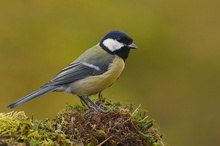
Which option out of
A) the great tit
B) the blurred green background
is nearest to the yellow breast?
the great tit

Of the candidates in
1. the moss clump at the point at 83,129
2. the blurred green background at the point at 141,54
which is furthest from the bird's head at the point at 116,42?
the blurred green background at the point at 141,54

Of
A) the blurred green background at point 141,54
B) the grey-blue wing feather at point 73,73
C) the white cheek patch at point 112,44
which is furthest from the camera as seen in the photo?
the blurred green background at point 141,54

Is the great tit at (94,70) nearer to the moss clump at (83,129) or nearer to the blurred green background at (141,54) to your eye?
the moss clump at (83,129)

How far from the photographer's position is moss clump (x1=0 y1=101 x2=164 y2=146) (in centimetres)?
278

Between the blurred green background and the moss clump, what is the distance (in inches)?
181

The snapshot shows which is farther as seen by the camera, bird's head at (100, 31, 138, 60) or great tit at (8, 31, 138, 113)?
bird's head at (100, 31, 138, 60)

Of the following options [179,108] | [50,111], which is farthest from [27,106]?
[179,108]

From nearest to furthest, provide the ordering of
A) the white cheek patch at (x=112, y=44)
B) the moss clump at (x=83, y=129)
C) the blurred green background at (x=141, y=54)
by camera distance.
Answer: the moss clump at (x=83, y=129) → the white cheek patch at (x=112, y=44) → the blurred green background at (x=141, y=54)

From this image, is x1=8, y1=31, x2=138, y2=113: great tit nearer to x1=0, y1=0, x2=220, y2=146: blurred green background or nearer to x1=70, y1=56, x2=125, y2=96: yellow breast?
x1=70, y1=56, x2=125, y2=96: yellow breast

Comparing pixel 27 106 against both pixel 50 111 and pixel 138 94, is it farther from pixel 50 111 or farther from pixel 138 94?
pixel 138 94

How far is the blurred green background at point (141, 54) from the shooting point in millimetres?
8258

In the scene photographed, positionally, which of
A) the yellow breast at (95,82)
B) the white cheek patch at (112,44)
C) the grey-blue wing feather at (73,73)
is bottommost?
the yellow breast at (95,82)

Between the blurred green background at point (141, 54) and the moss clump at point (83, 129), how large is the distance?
4599 mm

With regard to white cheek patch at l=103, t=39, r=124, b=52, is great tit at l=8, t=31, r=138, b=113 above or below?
below
